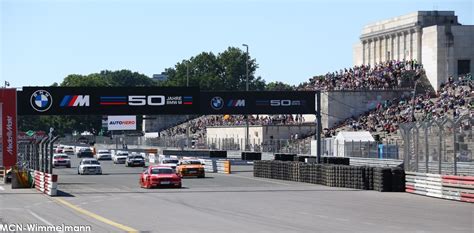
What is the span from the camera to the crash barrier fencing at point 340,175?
40219mm

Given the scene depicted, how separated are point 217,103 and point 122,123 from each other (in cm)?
6397

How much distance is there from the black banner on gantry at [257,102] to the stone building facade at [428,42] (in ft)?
82.7

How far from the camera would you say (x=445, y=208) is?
100.0 ft

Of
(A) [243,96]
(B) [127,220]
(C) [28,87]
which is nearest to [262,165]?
(A) [243,96]

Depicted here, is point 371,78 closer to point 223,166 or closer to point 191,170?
point 223,166

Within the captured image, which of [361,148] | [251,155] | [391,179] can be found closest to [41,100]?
[361,148]

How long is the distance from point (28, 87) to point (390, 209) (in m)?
33.0

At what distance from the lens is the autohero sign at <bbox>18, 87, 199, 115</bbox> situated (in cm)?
5722

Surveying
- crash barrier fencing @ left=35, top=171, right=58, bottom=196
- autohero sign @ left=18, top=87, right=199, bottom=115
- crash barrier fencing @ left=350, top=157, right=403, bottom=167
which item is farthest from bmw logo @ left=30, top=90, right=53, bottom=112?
crash barrier fencing @ left=350, top=157, right=403, bottom=167

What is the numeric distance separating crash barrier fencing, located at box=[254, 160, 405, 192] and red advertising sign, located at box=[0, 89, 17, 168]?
15145 millimetres

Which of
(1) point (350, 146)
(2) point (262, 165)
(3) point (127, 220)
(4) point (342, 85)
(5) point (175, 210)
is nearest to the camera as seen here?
(3) point (127, 220)

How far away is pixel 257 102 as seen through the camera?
61.9 metres

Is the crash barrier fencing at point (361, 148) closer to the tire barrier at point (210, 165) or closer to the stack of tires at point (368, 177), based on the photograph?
the tire barrier at point (210, 165)

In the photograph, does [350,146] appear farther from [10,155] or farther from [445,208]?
[445,208]
